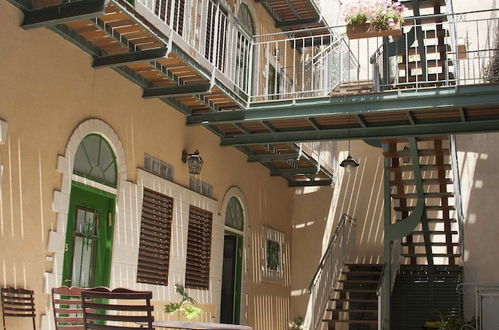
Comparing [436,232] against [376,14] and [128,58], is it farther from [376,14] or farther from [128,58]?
[128,58]

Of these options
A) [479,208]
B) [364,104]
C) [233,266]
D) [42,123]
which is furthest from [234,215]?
[42,123]

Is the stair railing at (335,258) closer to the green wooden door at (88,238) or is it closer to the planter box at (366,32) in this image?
the planter box at (366,32)

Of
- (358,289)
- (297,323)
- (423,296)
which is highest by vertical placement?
(358,289)

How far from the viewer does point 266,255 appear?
42.8ft

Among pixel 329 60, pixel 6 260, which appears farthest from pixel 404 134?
pixel 6 260

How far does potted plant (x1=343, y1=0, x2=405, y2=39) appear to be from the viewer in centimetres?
913

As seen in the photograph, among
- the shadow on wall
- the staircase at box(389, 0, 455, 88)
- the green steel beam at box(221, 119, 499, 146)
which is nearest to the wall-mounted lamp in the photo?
the green steel beam at box(221, 119, 499, 146)

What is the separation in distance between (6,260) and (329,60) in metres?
7.52

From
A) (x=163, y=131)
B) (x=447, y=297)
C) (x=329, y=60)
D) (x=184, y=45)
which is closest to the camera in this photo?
(x=184, y=45)

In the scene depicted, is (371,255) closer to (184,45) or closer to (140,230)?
(140,230)

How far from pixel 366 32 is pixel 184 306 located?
15.6 ft

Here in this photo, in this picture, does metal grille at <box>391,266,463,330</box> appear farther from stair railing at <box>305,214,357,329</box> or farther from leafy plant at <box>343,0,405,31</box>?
leafy plant at <box>343,0,405,31</box>

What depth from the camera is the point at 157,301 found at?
911cm

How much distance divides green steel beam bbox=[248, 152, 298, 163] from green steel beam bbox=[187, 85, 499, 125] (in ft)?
7.77
